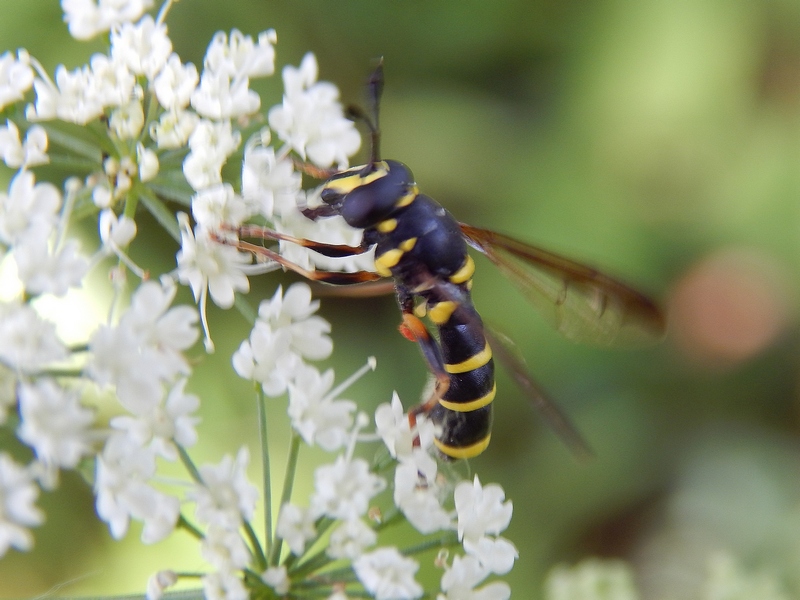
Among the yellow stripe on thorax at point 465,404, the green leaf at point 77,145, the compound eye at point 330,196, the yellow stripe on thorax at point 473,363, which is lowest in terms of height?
the yellow stripe on thorax at point 465,404

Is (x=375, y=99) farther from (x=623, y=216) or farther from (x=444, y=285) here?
(x=623, y=216)

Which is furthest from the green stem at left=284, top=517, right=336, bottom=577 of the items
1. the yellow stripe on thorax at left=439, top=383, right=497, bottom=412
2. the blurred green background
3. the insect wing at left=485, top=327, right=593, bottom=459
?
the blurred green background

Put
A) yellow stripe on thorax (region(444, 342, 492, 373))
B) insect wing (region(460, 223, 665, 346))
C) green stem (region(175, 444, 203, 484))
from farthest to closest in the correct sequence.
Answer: insect wing (region(460, 223, 665, 346))
yellow stripe on thorax (region(444, 342, 492, 373))
green stem (region(175, 444, 203, 484))

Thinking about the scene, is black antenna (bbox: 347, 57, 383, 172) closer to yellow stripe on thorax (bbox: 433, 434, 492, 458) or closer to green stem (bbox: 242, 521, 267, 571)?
yellow stripe on thorax (bbox: 433, 434, 492, 458)

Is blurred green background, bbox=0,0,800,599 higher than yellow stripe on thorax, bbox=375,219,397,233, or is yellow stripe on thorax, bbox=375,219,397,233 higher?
yellow stripe on thorax, bbox=375,219,397,233

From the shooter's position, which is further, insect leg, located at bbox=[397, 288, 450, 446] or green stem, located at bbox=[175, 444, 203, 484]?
insect leg, located at bbox=[397, 288, 450, 446]

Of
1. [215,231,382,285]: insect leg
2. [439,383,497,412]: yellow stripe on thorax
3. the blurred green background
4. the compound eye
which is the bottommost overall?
the blurred green background

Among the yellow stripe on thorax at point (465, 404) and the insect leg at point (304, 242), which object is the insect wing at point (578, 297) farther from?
the insect leg at point (304, 242)

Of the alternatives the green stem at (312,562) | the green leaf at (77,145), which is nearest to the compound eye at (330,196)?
the green leaf at (77,145)

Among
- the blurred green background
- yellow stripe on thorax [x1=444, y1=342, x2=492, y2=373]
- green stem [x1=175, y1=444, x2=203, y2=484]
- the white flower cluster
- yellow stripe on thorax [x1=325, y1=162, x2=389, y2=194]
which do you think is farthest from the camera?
the blurred green background
